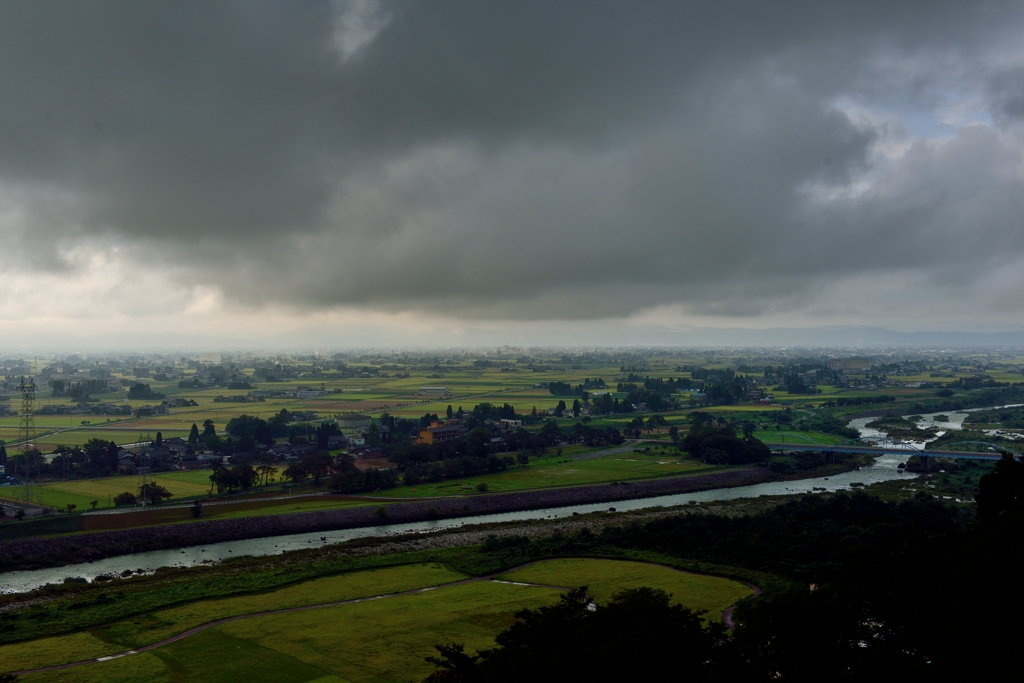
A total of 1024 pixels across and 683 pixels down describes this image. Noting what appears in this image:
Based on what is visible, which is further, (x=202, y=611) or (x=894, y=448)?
(x=894, y=448)

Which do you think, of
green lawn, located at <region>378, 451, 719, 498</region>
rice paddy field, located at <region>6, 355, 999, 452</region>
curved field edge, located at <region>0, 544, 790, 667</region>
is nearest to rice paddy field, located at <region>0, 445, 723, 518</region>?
green lawn, located at <region>378, 451, 719, 498</region>

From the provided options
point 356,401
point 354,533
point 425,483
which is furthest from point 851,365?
point 354,533

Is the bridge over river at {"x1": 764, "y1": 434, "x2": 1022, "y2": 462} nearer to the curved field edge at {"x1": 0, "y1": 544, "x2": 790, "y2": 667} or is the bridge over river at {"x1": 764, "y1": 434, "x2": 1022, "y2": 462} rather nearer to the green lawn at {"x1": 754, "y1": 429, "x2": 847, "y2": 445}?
the green lawn at {"x1": 754, "y1": 429, "x2": 847, "y2": 445}

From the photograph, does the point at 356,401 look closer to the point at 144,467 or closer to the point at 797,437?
the point at 144,467

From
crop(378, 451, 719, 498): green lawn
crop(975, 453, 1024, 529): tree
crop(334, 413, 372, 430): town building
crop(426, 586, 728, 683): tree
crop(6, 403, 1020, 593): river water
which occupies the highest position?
crop(975, 453, 1024, 529): tree

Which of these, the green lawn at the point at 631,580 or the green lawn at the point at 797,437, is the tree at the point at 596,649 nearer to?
the green lawn at the point at 631,580

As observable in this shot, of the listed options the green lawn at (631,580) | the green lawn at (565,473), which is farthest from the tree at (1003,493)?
the green lawn at (565,473)
